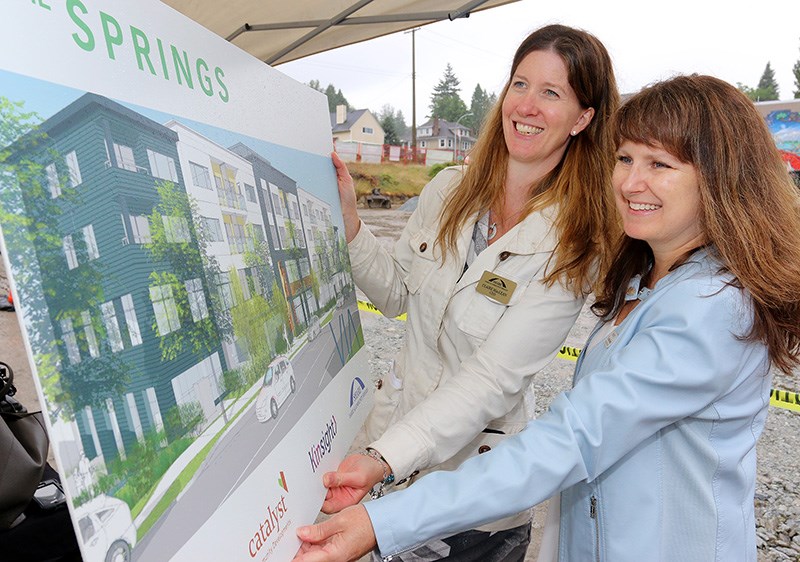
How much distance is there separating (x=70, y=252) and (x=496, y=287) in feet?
3.43

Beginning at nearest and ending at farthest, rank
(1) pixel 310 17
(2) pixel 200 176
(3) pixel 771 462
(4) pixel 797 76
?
(2) pixel 200 176 → (1) pixel 310 17 → (3) pixel 771 462 → (4) pixel 797 76

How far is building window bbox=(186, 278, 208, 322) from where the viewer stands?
36.1 inches


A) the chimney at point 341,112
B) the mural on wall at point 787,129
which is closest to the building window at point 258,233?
the mural on wall at point 787,129

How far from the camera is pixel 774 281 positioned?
42.7 inches

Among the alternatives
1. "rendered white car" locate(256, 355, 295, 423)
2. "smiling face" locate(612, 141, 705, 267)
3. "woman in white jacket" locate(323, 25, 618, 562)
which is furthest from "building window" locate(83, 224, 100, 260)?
"smiling face" locate(612, 141, 705, 267)

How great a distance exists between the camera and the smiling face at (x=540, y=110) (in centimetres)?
156

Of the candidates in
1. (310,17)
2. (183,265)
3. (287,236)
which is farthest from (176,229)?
(310,17)

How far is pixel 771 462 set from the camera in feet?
12.3

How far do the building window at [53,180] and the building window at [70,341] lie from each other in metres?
0.15

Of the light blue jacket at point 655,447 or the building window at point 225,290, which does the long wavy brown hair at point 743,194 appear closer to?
the light blue jacket at point 655,447

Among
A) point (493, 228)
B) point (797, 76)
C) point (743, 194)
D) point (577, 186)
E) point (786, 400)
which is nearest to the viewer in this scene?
point (743, 194)

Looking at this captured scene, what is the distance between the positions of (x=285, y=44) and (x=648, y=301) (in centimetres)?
353

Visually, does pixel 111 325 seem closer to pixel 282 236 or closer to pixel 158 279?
pixel 158 279

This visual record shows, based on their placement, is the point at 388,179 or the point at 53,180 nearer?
the point at 53,180
